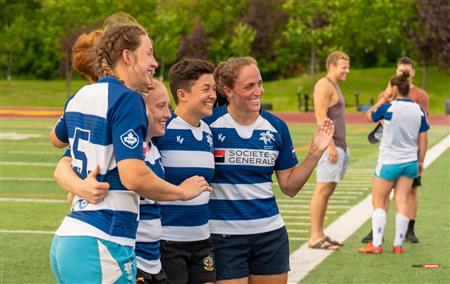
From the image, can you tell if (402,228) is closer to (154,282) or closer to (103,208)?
(154,282)

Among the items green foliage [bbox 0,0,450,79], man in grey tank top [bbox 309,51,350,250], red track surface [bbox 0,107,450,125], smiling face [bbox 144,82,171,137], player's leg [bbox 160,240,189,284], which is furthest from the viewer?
green foliage [bbox 0,0,450,79]

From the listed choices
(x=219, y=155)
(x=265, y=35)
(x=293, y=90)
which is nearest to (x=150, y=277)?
(x=219, y=155)

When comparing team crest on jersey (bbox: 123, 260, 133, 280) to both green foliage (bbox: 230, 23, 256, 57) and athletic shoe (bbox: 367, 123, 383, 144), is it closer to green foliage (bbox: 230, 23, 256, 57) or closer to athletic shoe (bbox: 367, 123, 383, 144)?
athletic shoe (bbox: 367, 123, 383, 144)

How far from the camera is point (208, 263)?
556 cm

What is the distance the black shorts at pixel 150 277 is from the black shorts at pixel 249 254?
0.73 meters

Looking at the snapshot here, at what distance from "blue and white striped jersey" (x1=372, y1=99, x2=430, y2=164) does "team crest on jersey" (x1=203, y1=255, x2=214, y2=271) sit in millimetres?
4961

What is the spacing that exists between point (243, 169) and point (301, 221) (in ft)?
22.1

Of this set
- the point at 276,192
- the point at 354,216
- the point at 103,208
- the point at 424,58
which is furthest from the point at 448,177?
the point at 424,58

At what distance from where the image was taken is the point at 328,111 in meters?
10.4

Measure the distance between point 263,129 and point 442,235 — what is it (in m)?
5.95

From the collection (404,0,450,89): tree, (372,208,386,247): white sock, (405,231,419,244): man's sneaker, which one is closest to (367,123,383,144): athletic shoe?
(372,208,386,247): white sock

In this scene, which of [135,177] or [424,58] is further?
[424,58]

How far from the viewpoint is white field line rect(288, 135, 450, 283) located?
358 inches

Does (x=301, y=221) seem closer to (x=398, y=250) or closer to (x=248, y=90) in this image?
(x=398, y=250)
